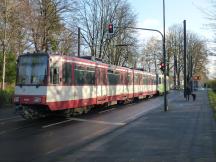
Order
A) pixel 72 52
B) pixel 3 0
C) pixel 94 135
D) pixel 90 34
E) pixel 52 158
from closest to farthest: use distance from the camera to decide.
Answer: pixel 52 158 < pixel 94 135 < pixel 3 0 < pixel 72 52 < pixel 90 34

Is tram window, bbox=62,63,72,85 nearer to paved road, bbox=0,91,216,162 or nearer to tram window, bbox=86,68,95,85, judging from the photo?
paved road, bbox=0,91,216,162

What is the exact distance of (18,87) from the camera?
67.3 ft

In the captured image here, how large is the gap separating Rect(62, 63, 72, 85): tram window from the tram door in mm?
5310

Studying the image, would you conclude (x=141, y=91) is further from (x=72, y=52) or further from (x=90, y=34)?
(x=90, y=34)

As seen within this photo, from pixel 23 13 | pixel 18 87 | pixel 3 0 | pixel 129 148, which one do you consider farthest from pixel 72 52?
pixel 129 148

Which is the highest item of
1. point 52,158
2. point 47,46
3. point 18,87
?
point 47,46

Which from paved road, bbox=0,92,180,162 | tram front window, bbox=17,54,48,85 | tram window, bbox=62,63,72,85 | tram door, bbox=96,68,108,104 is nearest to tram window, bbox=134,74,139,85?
tram door, bbox=96,68,108,104

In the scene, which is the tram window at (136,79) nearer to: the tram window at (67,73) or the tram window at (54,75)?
the tram window at (67,73)

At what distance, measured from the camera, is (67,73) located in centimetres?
2159

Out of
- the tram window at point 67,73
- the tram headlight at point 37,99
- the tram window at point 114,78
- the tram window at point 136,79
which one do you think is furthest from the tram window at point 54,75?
the tram window at point 136,79

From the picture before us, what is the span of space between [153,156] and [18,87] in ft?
36.0

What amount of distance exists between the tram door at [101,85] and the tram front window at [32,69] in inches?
282

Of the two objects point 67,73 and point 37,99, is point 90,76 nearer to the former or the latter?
point 67,73

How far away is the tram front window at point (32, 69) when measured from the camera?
2009 centimetres
